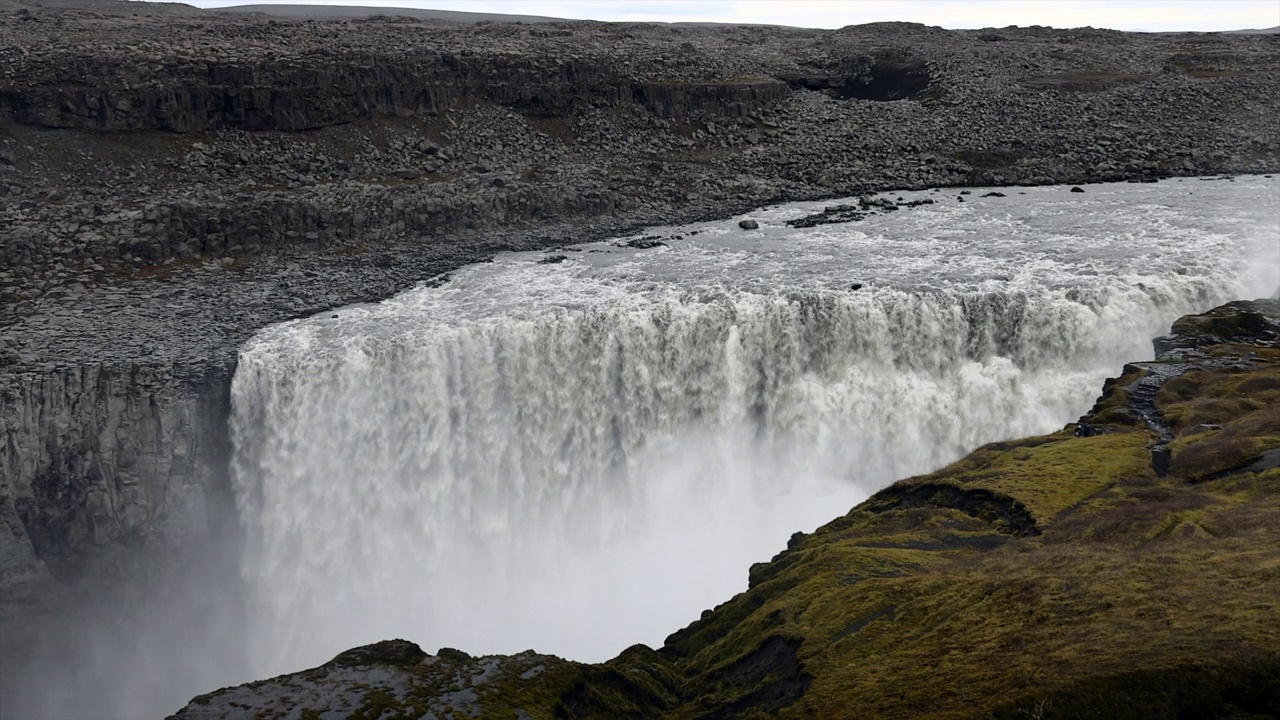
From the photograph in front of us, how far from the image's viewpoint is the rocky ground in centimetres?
4000

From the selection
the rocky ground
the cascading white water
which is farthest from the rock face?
the rocky ground

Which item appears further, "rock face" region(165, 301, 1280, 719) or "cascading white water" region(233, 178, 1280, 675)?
"cascading white water" region(233, 178, 1280, 675)

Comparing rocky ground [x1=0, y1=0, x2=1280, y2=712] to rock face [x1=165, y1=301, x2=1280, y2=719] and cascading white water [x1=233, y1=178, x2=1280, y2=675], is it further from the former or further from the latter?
rock face [x1=165, y1=301, x2=1280, y2=719]

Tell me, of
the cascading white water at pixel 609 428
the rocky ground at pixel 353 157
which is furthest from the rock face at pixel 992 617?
the rocky ground at pixel 353 157

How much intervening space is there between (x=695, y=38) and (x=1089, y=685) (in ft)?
283

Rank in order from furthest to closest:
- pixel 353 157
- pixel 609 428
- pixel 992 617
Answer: pixel 353 157, pixel 609 428, pixel 992 617

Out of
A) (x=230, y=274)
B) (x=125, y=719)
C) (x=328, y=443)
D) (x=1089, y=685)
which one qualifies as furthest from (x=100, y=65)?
(x=1089, y=685)

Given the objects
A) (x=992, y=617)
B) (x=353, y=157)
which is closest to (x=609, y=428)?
(x=992, y=617)

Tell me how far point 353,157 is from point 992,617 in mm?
55492

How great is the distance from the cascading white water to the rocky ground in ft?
14.1

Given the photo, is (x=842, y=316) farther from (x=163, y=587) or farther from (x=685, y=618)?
(x=163, y=587)

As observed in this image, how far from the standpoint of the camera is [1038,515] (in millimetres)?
27938

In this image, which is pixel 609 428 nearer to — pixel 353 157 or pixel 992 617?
pixel 992 617

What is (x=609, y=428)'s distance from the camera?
42656 millimetres
